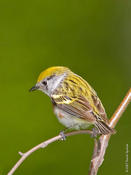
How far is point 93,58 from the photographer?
2570 mm

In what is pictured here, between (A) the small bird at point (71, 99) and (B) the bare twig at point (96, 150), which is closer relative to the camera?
(B) the bare twig at point (96, 150)

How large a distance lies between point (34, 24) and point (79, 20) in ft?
1.15

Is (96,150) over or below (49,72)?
below

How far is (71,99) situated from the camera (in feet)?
6.09

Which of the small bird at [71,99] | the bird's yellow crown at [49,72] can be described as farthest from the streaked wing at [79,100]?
the bird's yellow crown at [49,72]

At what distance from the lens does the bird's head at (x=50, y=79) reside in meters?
1.69

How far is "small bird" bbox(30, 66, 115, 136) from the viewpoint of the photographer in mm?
1627

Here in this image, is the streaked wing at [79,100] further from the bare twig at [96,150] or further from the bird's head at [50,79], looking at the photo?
the bare twig at [96,150]

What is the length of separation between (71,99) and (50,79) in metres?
0.14

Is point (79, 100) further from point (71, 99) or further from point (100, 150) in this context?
point (100, 150)

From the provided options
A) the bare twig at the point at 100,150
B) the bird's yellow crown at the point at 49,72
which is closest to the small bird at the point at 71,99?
the bird's yellow crown at the point at 49,72

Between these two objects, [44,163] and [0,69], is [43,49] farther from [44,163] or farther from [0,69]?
[44,163]

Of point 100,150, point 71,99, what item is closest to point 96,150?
point 100,150

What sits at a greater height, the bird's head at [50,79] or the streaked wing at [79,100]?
the bird's head at [50,79]
